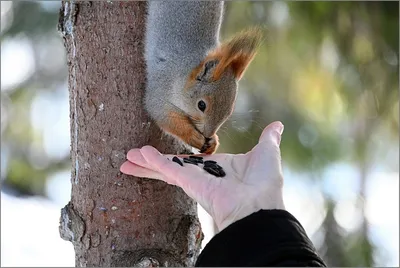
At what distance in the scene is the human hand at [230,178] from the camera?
116 centimetres

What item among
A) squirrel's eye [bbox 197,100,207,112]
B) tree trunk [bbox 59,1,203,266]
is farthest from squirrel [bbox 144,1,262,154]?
tree trunk [bbox 59,1,203,266]

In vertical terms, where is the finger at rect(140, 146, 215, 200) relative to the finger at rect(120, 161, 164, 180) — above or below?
above

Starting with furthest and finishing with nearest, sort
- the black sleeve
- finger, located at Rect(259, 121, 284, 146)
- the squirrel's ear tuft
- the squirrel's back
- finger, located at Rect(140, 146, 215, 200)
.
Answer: the squirrel's back → the squirrel's ear tuft → finger, located at Rect(259, 121, 284, 146) → finger, located at Rect(140, 146, 215, 200) → the black sleeve

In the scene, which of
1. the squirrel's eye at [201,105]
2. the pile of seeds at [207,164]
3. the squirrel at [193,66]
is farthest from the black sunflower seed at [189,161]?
the squirrel's eye at [201,105]

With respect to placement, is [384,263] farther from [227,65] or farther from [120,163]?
[120,163]

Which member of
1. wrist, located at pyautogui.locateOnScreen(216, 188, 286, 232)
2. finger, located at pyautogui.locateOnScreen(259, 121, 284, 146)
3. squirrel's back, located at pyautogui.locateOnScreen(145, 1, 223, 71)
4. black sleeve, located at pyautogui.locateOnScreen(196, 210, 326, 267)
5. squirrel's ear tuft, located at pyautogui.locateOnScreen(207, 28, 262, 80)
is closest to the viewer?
black sleeve, located at pyautogui.locateOnScreen(196, 210, 326, 267)

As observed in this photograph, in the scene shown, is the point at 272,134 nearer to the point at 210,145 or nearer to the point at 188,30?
the point at 210,145

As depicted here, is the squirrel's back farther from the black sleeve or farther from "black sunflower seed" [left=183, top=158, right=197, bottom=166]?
the black sleeve

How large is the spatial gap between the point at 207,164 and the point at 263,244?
1.12ft

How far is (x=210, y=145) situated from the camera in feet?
5.13

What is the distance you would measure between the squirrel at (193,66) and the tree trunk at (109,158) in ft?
0.34

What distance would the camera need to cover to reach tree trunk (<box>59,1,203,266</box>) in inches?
52.4

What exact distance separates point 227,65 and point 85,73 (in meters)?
0.38

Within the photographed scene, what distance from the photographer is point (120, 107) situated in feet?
4.45
